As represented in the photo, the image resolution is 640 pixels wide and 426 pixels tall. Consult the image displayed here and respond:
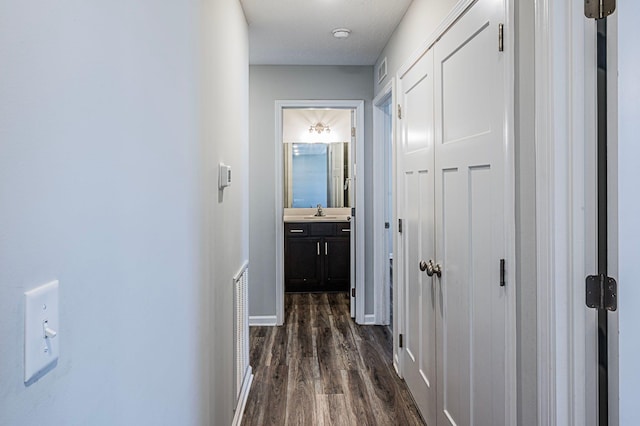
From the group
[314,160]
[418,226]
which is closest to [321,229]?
[314,160]

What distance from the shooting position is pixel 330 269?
17.5 ft

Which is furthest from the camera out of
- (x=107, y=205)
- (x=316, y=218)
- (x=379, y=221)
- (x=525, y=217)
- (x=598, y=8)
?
(x=316, y=218)

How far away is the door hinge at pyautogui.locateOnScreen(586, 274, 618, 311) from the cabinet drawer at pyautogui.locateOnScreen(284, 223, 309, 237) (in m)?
4.17

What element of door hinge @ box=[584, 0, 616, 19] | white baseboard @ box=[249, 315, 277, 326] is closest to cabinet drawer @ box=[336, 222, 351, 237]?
white baseboard @ box=[249, 315, 277, 326]

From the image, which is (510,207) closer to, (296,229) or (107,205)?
(107,205)

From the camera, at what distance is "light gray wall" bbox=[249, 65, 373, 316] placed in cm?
407

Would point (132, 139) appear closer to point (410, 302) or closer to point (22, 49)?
point (22, 49)

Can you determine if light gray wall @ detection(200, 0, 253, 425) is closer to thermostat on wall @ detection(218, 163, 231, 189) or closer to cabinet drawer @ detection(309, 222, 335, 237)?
thermostat on wall @ detection(218, 163, 231, 189)

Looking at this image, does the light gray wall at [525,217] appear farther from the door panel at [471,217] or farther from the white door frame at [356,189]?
the white door frame at [356,189]

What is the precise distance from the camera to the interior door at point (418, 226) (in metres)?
2.29

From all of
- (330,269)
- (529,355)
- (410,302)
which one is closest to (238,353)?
(410,302)

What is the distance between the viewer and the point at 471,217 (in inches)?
69.4

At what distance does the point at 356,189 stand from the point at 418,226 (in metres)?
1.65

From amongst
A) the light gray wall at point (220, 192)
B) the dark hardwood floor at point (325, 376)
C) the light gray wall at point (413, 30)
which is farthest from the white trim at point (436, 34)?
the dark hardwood floor at point (325, 376)
